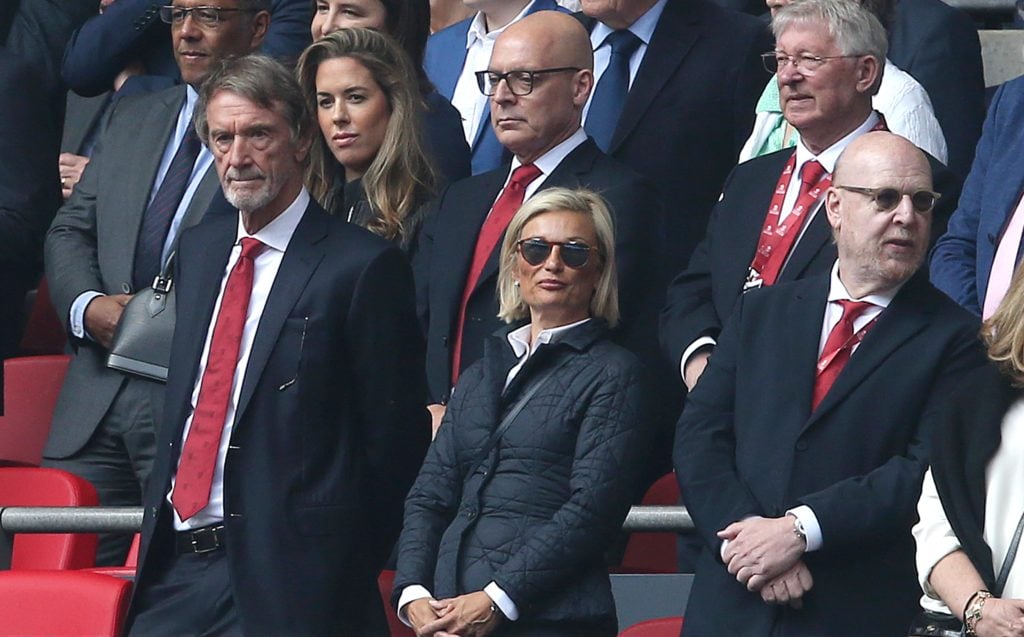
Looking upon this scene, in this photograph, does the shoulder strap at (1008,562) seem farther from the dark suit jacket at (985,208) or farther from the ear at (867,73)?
the ear at (867,73)

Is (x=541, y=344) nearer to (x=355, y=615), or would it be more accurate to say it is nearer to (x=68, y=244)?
(x=355, y=615)

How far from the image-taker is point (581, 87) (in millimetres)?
5992

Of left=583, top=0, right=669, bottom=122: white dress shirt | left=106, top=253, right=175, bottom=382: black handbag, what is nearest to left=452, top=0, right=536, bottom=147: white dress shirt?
left=583, top=0, right=669, bottom=122: white dress shirt

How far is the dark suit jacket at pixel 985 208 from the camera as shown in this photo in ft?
17.7

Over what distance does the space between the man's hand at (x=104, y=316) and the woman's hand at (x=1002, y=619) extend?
127 inches

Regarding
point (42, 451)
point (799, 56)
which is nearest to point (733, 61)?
point (799, 56)

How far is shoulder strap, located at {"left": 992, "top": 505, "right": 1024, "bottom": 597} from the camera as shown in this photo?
13.3 ft

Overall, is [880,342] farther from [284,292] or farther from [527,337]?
[284,292]

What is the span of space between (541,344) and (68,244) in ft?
6.98

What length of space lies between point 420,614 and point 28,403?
8.46 ft

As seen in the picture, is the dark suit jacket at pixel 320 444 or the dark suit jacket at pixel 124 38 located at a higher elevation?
the dark suit jacket at pixel 124 38

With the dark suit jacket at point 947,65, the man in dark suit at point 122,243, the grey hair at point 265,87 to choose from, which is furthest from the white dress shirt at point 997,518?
the man in dark suit at point 122,243

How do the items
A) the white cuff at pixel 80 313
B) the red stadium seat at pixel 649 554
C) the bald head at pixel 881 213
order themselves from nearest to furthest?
the bald head at pixel 881 213
the red stadium seat at pixel 649 554
the white cuff at pixel 80 313

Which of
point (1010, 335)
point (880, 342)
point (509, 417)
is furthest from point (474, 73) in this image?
point (1010, 335)
